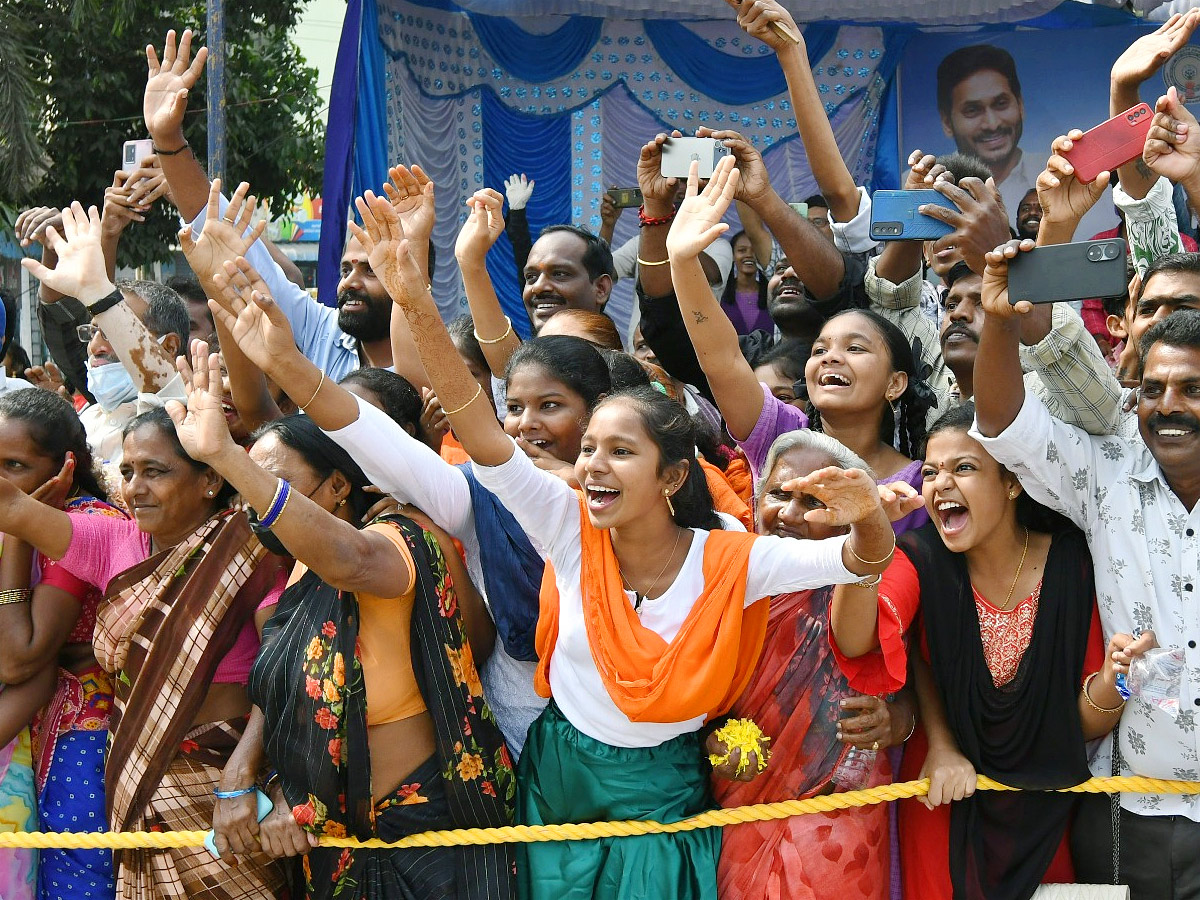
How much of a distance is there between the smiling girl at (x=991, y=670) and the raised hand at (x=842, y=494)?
1.12 ft

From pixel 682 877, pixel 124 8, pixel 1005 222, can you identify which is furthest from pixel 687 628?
pixel 124 8

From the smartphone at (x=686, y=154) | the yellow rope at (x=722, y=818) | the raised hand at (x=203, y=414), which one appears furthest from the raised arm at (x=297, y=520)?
the smartphone at (x=686, y=154)

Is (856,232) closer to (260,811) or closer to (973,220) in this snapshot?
(973,220)

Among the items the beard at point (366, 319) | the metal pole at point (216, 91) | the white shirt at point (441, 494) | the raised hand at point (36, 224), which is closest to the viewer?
the white shirt at point (441, 494)

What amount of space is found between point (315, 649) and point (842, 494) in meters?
1.31

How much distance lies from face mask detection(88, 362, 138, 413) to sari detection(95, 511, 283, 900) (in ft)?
4.66

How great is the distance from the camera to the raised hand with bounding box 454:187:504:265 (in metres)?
3.83

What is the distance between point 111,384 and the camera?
4746mm

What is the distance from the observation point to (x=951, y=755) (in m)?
3.30

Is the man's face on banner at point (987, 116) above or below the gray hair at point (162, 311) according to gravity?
above

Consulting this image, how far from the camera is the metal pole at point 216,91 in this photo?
789cm

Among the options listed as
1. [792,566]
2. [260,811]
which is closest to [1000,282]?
[792,566]

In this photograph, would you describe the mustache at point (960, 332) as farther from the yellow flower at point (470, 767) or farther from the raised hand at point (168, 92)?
the raised hand at point (168, 92)

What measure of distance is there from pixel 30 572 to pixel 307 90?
393 inches
